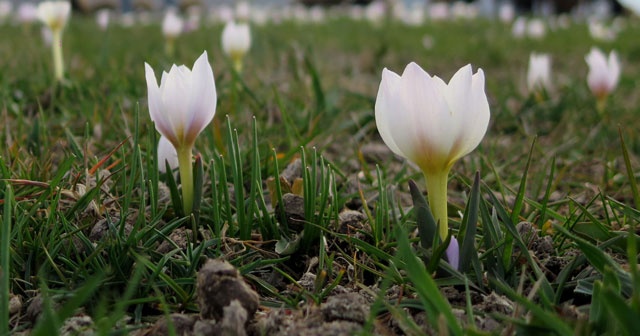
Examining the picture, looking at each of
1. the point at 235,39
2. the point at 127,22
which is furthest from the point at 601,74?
the point at 127,22

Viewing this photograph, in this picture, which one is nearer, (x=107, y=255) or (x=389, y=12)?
(x=107, y=255)

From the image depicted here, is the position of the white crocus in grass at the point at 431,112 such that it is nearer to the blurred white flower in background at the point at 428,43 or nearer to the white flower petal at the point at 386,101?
the white flower petal at the point at 386,101

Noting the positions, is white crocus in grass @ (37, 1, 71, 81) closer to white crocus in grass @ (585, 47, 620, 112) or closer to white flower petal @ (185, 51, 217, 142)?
white flower petal @ (185, 51, 217, 142)

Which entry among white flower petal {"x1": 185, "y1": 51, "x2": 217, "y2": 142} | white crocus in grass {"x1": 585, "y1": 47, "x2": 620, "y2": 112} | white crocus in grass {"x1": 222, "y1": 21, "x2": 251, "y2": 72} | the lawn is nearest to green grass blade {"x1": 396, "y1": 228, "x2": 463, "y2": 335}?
the lawn

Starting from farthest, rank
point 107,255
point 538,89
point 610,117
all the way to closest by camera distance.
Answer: point 538,89
point 610,117
point 107,255

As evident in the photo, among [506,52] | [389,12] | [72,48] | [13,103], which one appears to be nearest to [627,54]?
[506,52]

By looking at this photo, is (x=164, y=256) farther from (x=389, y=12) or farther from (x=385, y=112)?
(x=389, y=12)

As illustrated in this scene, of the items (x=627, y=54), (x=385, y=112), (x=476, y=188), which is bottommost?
(x=627, y=54)
